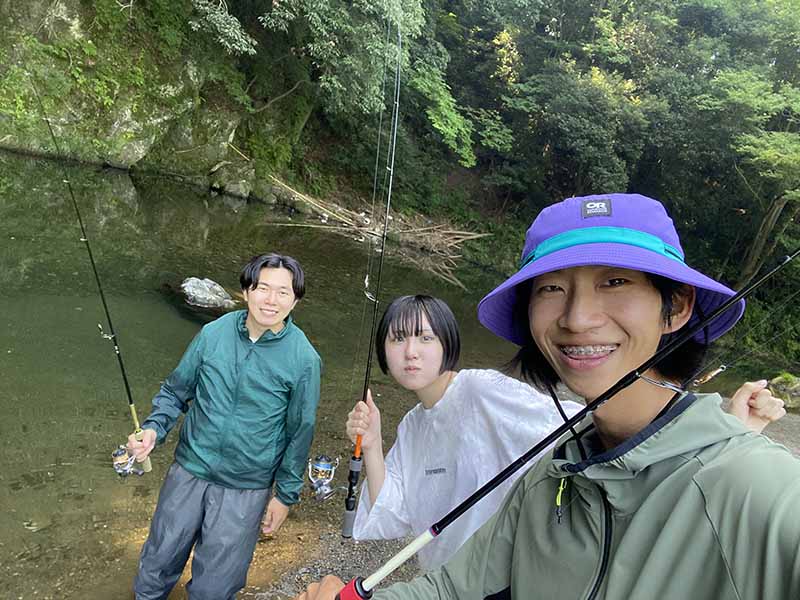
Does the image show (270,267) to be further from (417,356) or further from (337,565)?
(337,565)

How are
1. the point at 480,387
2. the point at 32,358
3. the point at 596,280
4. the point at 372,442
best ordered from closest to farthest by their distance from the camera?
the point at 596,280 → the point at 480,387 → the point at 372,442 → the point at 32,358

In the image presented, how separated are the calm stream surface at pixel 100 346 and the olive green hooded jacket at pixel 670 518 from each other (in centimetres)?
235

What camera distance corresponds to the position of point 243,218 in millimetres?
13453

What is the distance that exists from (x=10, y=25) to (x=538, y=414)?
16.6m

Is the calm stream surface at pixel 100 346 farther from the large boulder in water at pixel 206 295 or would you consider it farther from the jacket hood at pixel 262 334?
the jacket hood at pixel 262 334

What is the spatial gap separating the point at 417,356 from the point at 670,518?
3.89 ft

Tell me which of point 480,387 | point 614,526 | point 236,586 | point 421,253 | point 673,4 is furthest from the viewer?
point 673,4

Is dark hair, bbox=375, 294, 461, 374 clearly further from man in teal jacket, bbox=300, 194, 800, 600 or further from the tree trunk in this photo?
the tree trunk

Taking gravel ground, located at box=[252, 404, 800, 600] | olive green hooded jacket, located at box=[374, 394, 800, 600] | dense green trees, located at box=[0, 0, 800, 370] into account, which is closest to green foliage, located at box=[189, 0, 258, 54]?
dense green trees, located at box=[0, 0, 800, 370]

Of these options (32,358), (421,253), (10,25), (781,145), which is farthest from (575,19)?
(32,358)

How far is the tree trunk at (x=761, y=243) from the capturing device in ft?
53.3

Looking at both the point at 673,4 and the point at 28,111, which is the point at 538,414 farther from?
the point at 673,4

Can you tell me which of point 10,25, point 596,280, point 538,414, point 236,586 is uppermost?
point 10,25

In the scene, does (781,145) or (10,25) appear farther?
(781,145)
